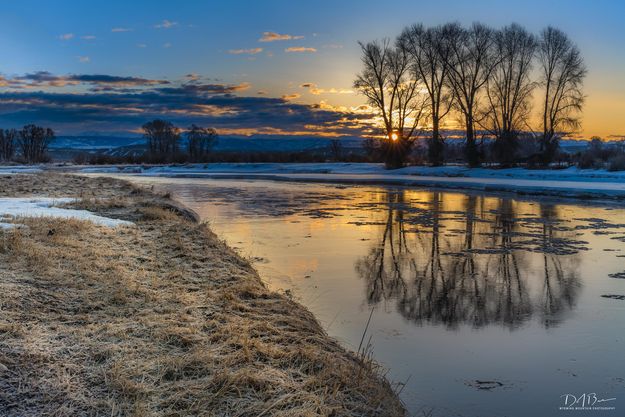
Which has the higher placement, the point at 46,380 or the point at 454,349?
the point at 46,380

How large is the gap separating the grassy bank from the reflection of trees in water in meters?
2.14

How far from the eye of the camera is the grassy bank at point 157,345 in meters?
3.92

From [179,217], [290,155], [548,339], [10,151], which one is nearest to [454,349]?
[548,339]

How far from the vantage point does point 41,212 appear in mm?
12711

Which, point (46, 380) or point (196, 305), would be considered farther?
point (196, 305)

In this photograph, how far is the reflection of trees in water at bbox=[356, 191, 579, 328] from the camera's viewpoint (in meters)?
7.23

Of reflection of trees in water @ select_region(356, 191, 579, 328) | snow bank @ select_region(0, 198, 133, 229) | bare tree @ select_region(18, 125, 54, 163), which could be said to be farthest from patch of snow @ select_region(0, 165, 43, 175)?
bare tree @ select_region(18, 125, 54, 163)

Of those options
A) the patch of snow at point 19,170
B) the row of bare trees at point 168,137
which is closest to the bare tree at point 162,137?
the row of bare trees at point 168,137

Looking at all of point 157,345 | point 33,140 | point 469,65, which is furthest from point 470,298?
point 33,140

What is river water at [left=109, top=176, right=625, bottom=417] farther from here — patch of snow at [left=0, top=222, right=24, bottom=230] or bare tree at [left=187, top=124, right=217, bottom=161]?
bare tree at [left=187, top=124, right=217, bottom=161]

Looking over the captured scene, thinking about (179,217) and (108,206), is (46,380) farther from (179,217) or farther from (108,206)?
(108,206)

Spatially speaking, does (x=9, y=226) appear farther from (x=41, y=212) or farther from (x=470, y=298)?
(x=470, y=298)

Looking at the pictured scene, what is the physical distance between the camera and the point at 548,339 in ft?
20.0

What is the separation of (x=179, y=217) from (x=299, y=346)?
9.72 meters
